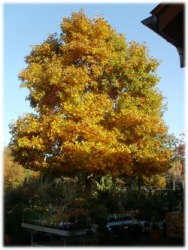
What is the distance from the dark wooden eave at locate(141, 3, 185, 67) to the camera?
5137 mm

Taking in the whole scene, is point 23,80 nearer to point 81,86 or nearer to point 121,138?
point 81,86

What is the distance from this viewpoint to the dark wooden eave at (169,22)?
16.9 ft

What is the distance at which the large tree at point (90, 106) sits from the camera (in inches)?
509

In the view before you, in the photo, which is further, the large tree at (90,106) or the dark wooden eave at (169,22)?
the large tree at (90,106)

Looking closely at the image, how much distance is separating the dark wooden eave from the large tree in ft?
22.7

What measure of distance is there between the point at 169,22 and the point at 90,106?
8026 millimetres

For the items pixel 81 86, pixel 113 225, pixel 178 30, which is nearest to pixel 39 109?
pixel 81 86

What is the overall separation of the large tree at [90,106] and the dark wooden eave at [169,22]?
6.93 metres

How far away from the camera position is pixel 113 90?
1536cm

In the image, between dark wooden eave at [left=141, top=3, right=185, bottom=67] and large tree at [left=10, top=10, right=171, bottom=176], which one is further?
large tree at [left=10, top=10, right=171, bottom=176]

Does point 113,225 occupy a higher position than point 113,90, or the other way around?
point 113,90

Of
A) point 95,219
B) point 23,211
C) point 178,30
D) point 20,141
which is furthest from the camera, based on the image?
point 20,141

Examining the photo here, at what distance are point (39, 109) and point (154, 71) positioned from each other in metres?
6.04

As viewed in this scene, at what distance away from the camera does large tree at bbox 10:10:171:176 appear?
42.4 feet
